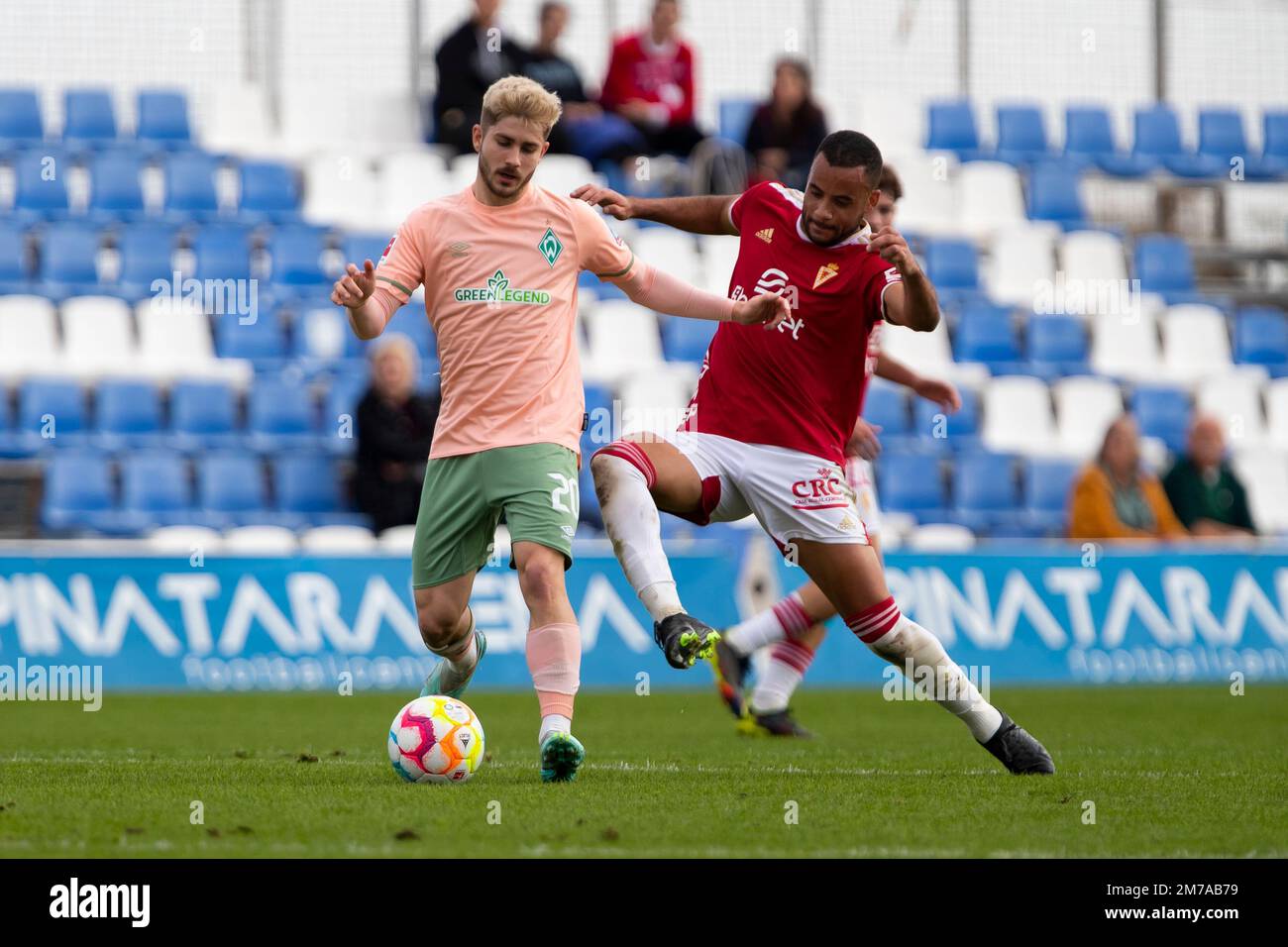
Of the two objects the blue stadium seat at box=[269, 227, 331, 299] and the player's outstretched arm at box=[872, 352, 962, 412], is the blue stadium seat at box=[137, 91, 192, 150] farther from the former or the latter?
the player's outstretched arm at box=[872, 352, 962, 412]

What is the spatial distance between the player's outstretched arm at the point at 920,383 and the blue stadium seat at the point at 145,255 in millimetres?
8563

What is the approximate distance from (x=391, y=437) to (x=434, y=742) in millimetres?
7178

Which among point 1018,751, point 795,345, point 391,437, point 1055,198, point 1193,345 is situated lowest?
point 1018,751

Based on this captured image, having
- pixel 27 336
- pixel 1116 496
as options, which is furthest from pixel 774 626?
pixel 27 336

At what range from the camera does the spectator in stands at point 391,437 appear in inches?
542

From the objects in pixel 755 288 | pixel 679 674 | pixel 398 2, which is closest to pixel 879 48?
pixel 398 2

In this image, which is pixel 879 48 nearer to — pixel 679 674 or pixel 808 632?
pixel 679 674

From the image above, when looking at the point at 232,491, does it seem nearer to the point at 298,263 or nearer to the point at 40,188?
the point at 298,263

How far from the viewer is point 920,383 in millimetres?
9055

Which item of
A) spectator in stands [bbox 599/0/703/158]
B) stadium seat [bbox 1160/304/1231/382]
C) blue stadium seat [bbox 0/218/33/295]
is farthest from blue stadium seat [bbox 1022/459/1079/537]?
blue stadium seat [bbox 0/218/33/295]

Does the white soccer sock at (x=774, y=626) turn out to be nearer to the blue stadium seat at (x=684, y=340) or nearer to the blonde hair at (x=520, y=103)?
the blonde hair at (x=520, y=103)

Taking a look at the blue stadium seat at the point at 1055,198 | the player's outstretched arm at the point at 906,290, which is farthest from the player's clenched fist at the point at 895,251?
the blue stadium seat at the point at 1055,198

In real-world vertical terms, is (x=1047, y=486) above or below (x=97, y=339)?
below

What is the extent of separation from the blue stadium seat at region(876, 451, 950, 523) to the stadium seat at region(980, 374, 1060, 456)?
3.73 ft
